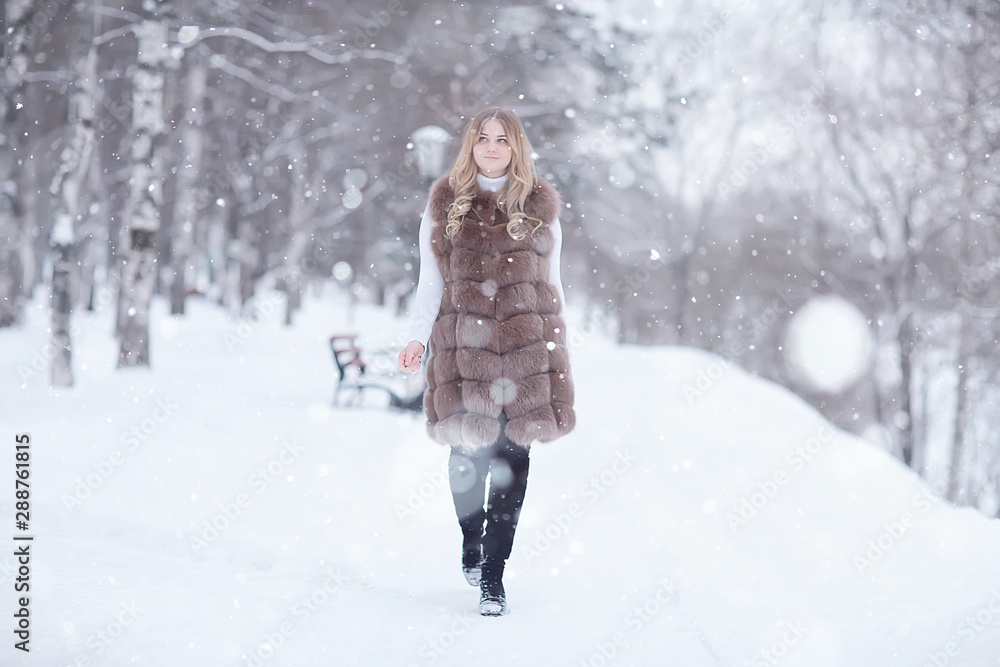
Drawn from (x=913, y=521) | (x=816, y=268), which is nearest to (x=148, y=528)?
(x=913, y=521)

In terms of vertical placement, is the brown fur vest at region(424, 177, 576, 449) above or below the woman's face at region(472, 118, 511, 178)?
below

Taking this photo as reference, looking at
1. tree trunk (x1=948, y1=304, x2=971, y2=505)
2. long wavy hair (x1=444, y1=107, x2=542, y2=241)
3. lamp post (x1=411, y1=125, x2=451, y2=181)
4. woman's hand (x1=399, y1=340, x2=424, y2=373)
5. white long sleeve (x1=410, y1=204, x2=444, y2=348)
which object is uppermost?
lamp post (x1=411, y1=125, x2=451, y2=181)

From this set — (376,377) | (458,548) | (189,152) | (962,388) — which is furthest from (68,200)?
(962,388)

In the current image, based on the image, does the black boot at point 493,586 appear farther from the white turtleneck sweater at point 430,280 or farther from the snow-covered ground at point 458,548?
the white turtleneck sweater at point 430,280

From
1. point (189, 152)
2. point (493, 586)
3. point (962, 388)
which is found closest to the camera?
point (493, 586)

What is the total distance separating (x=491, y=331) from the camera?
12.3 ft

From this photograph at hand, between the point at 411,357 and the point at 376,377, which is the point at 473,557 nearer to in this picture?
the point at 411,357

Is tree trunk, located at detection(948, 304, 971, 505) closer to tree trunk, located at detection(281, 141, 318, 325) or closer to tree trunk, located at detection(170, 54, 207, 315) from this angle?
tree trunk, located at detection(170, 54, 207, 315)

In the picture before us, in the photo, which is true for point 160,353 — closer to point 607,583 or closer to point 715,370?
point 715,370

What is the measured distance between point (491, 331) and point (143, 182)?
27.2 ft

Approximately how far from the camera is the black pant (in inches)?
149

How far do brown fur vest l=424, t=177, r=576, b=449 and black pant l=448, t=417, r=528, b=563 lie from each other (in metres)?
0.11

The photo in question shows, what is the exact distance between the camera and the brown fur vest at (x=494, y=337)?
3.72 metres

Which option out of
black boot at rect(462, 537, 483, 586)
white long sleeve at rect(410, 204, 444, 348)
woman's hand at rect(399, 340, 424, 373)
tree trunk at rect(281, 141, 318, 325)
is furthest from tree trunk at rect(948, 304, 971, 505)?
tree trunk at rect(281, 141, 318, 325)
